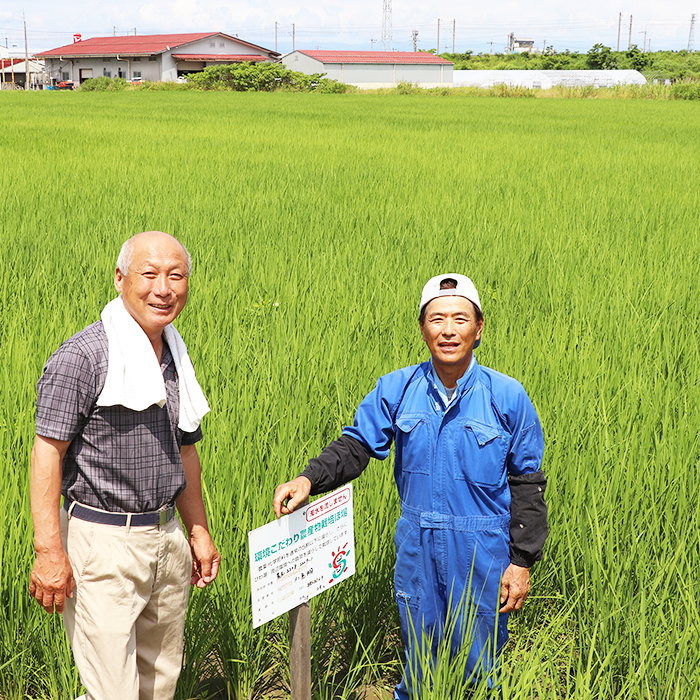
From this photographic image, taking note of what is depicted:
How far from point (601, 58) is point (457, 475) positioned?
178 feet

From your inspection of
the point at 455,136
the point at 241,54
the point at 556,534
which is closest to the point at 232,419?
the point at 556,534

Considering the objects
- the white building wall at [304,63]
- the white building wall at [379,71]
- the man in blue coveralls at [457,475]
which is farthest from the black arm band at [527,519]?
the white building wall at [379,71]

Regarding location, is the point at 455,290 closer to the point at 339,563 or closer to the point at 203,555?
the point at 339,563

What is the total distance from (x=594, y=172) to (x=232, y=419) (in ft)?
23.4

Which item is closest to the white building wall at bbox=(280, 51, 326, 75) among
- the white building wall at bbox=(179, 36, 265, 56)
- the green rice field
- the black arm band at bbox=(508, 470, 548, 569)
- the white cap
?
the white building wall at bbox=(179, 36, 265, 56)

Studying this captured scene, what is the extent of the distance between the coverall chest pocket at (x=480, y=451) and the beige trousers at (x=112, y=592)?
0.57 meters

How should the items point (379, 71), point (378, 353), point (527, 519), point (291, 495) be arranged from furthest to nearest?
point (379, 71), point (378, 353), point (527, 519), point (291, 495)

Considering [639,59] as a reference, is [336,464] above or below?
below

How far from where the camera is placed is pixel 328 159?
29.6 ft

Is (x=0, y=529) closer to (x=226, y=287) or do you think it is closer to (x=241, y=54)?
(x=226, y=287)

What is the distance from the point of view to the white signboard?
1172 millimetres

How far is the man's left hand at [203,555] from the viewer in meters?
1.53

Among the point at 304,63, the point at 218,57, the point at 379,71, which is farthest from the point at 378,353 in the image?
the point at 304,63

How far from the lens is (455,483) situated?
146 cm
